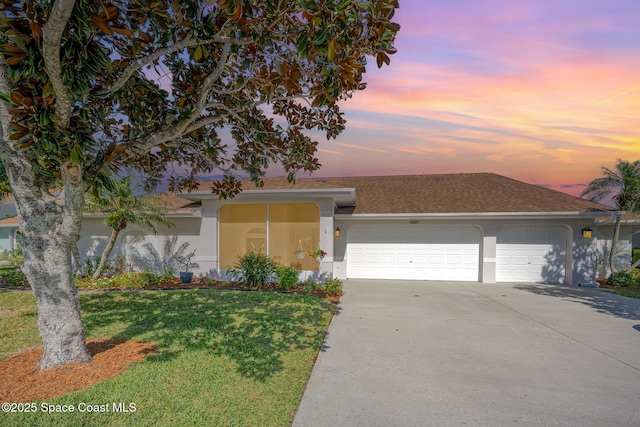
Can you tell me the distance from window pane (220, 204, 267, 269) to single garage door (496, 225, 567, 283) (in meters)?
9.19

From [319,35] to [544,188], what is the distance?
14863 millimetres

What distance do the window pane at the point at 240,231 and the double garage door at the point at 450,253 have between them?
3.66 m

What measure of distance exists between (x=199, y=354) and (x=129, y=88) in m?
4.05

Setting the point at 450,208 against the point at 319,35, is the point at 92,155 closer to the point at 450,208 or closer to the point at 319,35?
the point at 319,35

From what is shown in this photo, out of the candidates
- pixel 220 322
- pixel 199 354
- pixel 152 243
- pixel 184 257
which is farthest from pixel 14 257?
pixel 199 354

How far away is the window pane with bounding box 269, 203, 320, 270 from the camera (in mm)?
11602

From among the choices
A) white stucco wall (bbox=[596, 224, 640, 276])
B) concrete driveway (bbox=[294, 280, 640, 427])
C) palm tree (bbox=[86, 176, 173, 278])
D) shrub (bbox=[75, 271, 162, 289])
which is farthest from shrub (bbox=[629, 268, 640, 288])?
palm tree (bbox=[86, 176, 173, 278])

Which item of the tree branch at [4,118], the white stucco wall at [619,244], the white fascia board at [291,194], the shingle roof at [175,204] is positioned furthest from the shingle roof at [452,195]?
the tree branch at [4,118]

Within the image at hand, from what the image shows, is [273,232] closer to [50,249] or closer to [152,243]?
[152,243]

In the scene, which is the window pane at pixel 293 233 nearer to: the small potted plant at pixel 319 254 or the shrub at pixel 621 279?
the small potted plant at pixel 319 254

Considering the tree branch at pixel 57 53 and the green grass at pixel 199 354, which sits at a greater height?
the tree branch at pixel 57 53

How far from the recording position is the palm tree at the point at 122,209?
34.5 ft

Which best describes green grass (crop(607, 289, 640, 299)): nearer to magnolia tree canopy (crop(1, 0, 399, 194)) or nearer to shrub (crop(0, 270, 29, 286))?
magnolia tree canopy (crop(1, 0, 399, 194))

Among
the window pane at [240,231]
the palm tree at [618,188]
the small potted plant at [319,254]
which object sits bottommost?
the small potted plant at [319,254]
